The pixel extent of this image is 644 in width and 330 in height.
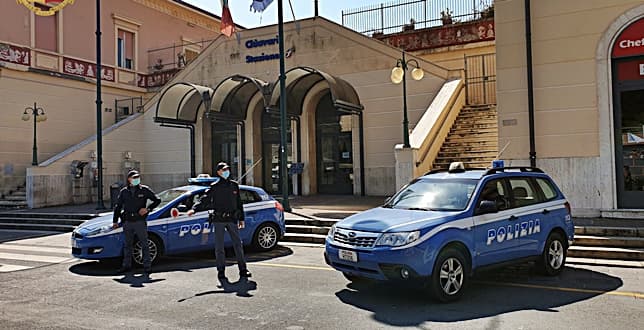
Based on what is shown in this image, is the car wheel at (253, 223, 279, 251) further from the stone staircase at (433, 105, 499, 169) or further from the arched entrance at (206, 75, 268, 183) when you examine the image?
the arched entrance at (206, 75, 268, 183)

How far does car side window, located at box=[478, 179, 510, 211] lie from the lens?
7.25 metres

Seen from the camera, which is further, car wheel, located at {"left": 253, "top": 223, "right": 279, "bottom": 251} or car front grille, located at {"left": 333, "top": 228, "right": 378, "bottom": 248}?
car wheel, located at {"left": 253, "top": 223, "right": 279, "bottom": 251}

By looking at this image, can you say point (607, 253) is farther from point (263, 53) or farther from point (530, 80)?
point (263, 53)

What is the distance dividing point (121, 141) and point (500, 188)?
21.0 metres

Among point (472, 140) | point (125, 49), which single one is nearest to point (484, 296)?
point (472, 140)

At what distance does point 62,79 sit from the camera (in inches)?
1000

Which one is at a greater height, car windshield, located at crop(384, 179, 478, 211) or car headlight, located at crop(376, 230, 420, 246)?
car windshield, located at crop(384, 179, 478, 211)

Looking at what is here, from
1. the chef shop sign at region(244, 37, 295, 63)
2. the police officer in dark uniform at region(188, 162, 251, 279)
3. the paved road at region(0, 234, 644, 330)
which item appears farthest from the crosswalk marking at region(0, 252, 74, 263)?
the chef shop sign at region(244, 37, 295, 63)

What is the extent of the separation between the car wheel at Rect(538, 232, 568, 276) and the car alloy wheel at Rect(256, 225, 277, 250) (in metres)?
5.32

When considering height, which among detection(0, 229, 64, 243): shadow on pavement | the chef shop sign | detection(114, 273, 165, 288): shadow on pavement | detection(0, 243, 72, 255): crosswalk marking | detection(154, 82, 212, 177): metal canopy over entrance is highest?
the chef shop sign

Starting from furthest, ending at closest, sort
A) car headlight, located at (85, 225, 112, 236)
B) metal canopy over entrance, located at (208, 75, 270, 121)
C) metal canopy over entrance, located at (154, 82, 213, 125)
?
metal canopy over entrance, located at (154, 82, 213, 125) → metal canopy over entrance, located at (208, 75, 270, 121) → car headlight, located at (85, 225, 112, 236)

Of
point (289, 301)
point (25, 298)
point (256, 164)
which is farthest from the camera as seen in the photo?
point (256, 164)

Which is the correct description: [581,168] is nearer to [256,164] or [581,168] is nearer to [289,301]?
[289,301]

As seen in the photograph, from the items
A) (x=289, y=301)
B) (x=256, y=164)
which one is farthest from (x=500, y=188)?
(x=256, y=164)
